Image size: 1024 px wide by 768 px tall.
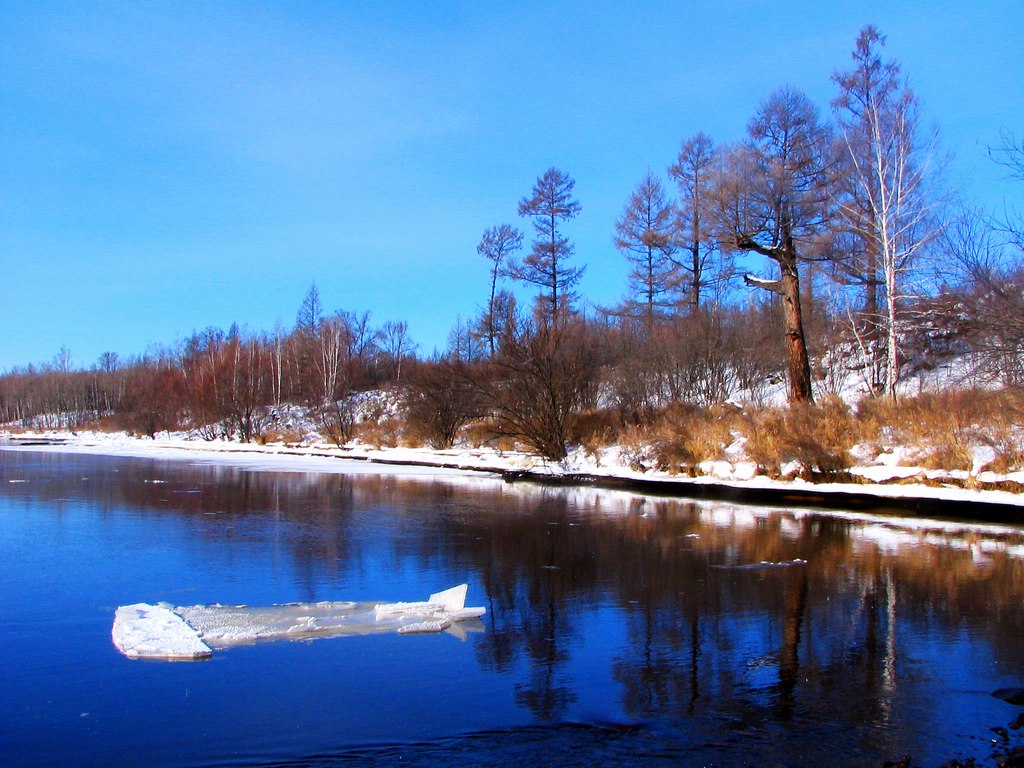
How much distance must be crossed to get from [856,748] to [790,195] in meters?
22.3

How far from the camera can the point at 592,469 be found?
92.1 ft

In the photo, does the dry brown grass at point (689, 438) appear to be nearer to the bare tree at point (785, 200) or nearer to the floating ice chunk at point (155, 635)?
the bare tree at point (785, 200)

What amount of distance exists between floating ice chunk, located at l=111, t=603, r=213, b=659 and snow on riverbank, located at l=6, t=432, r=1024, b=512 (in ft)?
49.6

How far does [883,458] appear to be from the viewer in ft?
67.8

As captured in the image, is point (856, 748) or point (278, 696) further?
point (278, 696)

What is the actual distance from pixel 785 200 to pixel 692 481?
883 centimetres

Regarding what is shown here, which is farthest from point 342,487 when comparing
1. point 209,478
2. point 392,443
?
point 392,443

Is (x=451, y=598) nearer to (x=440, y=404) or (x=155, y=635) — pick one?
(x=155, y=635)

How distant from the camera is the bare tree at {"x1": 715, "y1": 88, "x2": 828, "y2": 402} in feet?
82.6

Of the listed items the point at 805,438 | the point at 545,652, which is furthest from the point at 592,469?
the point at 545,652

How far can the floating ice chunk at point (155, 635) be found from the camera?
7523mm

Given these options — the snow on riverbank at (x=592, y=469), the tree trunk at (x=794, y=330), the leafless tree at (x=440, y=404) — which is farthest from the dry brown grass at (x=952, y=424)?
the leafless tree at (x=440, y=404)

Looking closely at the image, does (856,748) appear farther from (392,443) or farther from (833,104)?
(392,443)

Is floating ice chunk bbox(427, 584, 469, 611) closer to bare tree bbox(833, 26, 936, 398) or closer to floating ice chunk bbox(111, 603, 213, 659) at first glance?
floating ice chunk bbox(111, 603, 213, 659)
